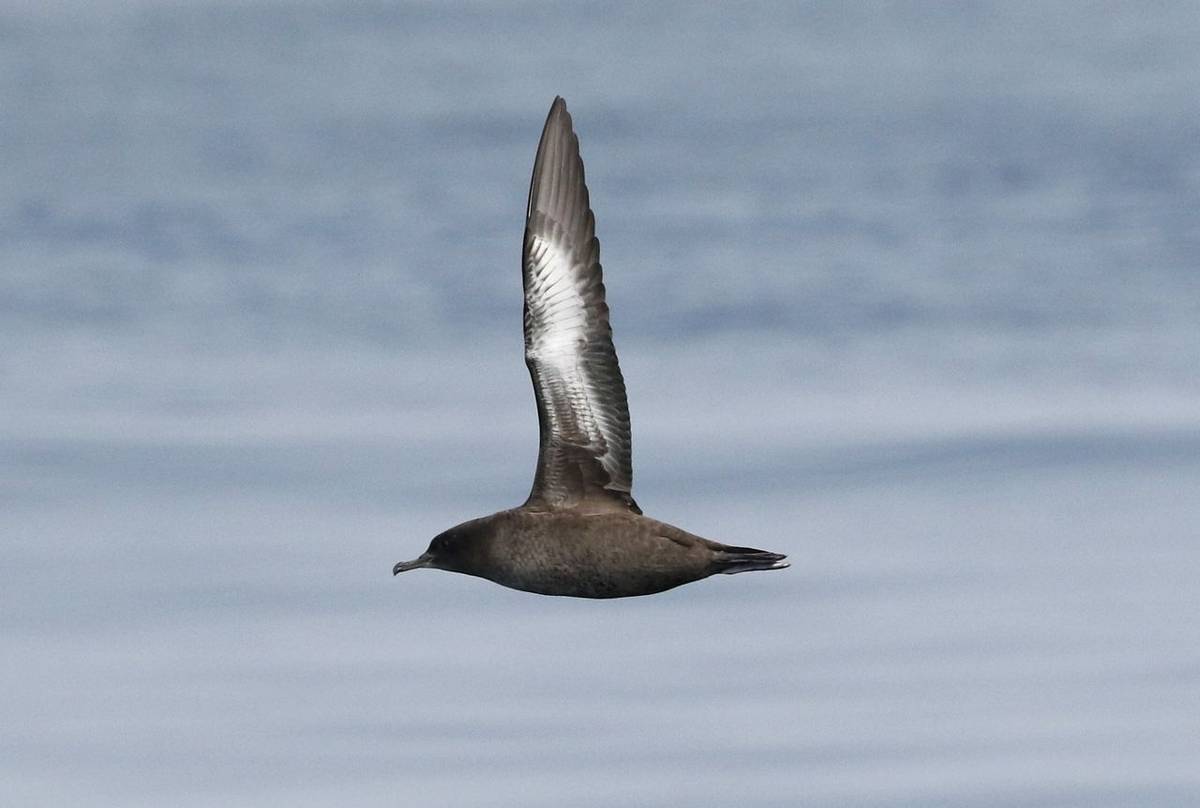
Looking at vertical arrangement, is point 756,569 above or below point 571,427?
below

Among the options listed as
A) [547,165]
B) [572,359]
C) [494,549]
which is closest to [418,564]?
[494,549]

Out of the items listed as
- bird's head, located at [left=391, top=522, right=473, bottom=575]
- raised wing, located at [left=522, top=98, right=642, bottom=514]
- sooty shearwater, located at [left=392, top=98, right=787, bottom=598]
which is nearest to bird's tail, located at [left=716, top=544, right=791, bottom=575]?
sooty shearwater, located at [left=392, top=98, right=787, bottom=598]

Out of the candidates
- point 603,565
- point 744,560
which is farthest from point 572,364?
point 744,560

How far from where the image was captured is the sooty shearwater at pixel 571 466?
19.4 m

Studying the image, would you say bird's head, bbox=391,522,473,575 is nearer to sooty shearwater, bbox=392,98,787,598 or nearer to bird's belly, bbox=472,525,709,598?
sooty shearwater, bbox=392,98,787,598

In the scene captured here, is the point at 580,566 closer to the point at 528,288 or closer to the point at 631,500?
the point at 631,500

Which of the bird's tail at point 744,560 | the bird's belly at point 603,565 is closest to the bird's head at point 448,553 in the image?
the bird's belly at point 603,565

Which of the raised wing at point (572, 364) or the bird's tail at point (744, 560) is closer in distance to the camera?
the bird's tail at point (744, 560)

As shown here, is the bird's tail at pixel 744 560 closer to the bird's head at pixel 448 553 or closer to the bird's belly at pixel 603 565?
the bird's belly at pixel 603 565

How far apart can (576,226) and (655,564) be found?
159 inches

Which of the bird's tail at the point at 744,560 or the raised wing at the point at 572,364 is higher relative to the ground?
the raised wing at the point at 572,364

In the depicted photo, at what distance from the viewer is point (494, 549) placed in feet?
66.4

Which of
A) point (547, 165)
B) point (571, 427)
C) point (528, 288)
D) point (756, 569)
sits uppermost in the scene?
point (547, 165)

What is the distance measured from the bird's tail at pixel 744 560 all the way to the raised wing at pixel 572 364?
1.38 meters
